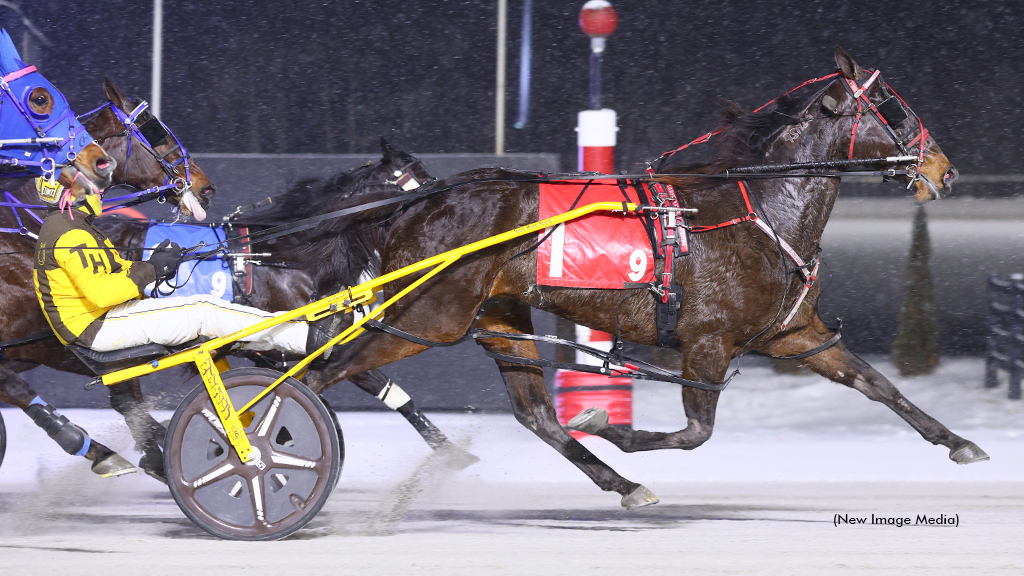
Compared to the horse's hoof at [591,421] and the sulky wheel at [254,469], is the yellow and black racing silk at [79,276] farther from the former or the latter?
the horse's hoof at [591,421]

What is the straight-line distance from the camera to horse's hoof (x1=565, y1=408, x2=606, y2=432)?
4203 mm

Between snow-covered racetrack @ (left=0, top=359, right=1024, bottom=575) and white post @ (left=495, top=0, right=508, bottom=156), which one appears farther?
white post @ (left=495, top=0, right=508, bottom=156)

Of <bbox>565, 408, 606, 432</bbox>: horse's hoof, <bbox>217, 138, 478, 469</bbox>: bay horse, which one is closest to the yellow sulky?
<bbox>217, 138, 478, 469</bbox>: bay horse

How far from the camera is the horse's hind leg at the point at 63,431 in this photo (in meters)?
4.33

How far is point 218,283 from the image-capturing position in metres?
4.66

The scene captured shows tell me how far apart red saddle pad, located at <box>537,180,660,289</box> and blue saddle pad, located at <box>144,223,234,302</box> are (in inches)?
63.8

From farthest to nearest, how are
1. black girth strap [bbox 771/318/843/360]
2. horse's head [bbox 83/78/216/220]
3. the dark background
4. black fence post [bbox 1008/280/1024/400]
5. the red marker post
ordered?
the dark background
black fence post [bbox 1008/280/1024/400]
the red marker post
horse's head [bbox 83/78/216/220]
black girth strap [bbox 771/318/843/360]

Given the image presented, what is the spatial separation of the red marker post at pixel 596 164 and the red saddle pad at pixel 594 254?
1.57 meters

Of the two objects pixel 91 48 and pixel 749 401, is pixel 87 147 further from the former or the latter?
pixel 749 401

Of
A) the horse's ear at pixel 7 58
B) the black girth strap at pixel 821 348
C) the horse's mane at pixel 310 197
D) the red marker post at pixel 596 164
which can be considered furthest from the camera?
the red marker post at pixel 596 164

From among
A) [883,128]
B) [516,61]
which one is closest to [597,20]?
[516,61]

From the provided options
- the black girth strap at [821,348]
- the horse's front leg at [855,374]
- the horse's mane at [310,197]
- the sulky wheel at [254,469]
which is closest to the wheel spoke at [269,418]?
the sulky wheel at [254,469]

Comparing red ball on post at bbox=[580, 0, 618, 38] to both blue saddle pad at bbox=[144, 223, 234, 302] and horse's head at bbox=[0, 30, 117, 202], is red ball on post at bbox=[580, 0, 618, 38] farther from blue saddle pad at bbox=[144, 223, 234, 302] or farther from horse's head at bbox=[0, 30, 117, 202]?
horse's head at bbox=[0, 30, 117, 202]

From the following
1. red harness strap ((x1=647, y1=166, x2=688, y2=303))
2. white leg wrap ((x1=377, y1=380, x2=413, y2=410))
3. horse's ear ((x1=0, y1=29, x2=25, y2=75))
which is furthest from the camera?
white leg wrap ((x1=377, y1=380, x2=413, y2=410))
